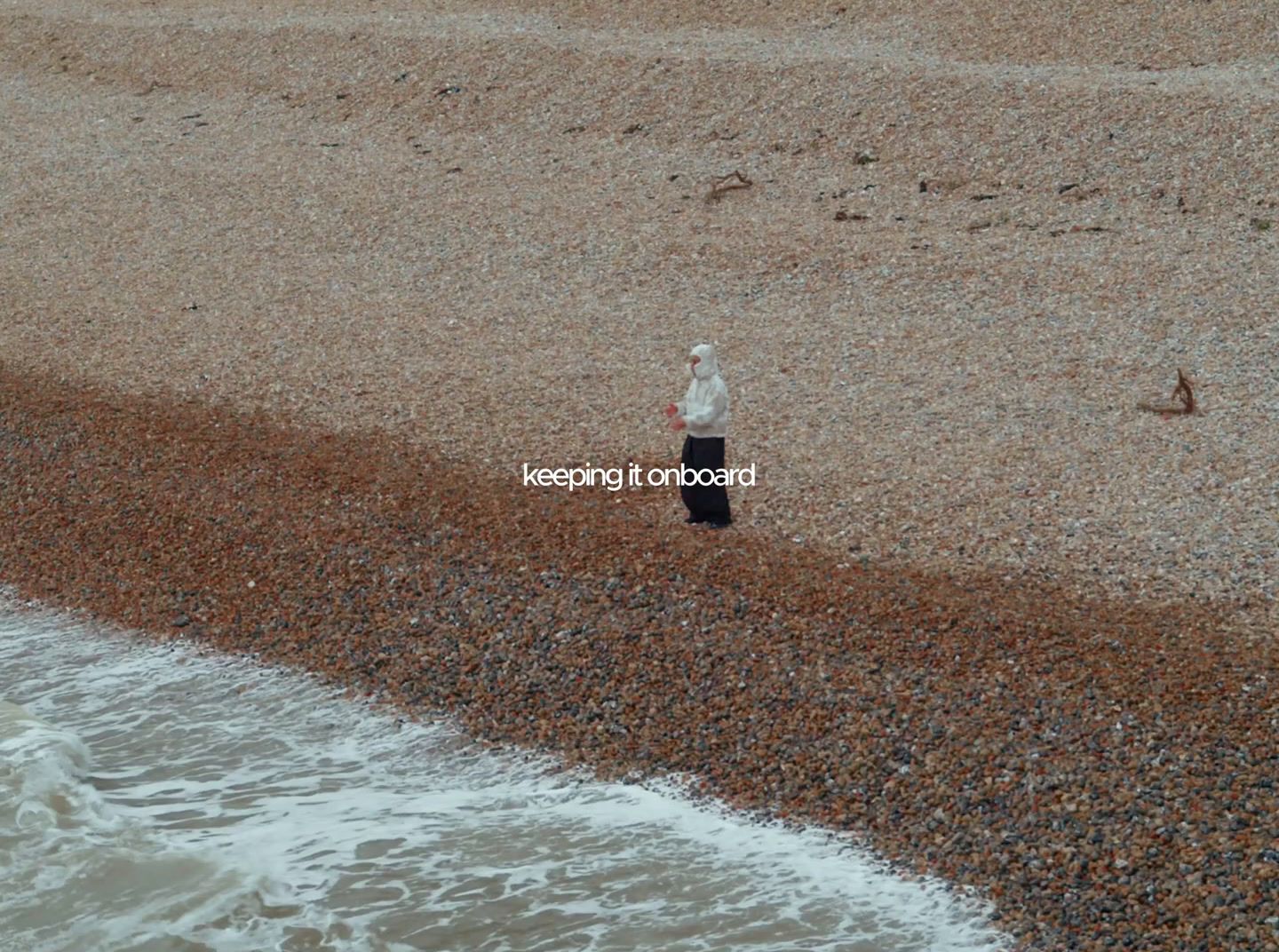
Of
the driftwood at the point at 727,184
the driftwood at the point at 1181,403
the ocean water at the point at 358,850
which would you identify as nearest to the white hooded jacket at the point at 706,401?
the ocean water at the point at 358,850

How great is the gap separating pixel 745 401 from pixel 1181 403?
2801 mm

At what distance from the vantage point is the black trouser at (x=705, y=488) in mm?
7727

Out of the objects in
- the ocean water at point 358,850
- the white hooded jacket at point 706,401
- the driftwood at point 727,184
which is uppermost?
the driftwood at point 727,184

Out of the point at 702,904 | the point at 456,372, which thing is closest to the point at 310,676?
the point at 702,904

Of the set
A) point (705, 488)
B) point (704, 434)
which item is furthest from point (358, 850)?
point (704, 434)

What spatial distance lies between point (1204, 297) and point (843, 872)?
6.73m

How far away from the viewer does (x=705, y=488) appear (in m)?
7.80

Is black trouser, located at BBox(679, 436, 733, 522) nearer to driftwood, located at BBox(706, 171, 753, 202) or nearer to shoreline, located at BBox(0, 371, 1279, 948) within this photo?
shoreline, located at BBox(0, 371, 1279, 948)

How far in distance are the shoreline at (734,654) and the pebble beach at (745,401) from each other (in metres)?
0.02

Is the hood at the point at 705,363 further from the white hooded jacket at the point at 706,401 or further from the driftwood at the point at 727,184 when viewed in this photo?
the driftwood at the point at 727,184

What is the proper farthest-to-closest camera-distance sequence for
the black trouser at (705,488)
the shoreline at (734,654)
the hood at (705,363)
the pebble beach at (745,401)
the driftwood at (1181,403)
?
the driftwood at (1181,403)
the black trouser at (705,488)
the hood at (705,363)
the pebble beach at (745,401)
the shoreline at (734,654)

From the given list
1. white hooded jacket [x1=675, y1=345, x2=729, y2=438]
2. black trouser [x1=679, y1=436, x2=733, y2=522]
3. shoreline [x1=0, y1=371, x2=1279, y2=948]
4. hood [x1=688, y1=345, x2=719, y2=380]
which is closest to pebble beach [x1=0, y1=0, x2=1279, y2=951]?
shoreline [x1=0, y1=371, x2=1279, y2=948]

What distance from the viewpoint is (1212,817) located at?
18.0 ft

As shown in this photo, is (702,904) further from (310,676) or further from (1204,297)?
(1204,297)
